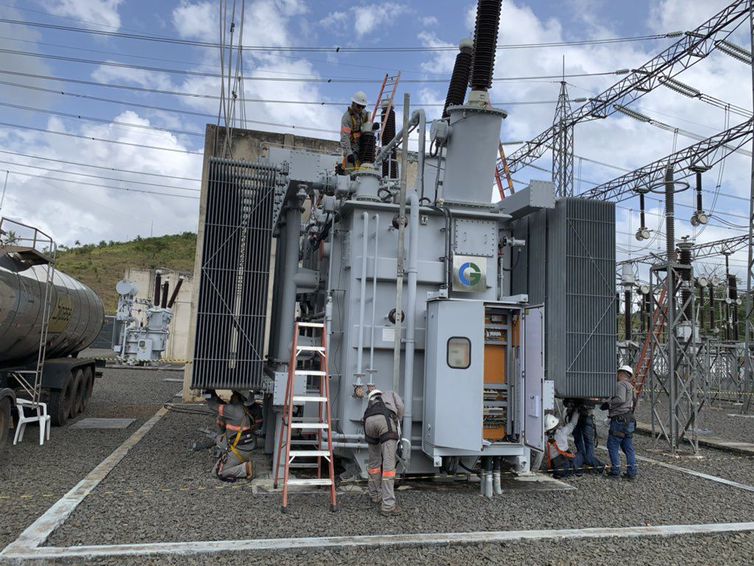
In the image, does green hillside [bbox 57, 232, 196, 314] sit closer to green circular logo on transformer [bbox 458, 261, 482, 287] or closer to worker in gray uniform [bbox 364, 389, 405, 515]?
green circular logo on transformer [bbox 458, 261, 482, 287]

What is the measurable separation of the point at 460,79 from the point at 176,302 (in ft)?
95.5

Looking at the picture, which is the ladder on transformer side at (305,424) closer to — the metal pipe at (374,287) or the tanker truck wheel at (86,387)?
the metal pipe at (374,287)

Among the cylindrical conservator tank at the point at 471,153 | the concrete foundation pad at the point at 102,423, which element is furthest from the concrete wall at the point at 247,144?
the cylindrical conservator tank at the point at 471,153

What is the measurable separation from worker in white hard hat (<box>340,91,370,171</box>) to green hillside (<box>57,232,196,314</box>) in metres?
37.3

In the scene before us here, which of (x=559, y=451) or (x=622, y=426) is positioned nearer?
(x=622, y=426)

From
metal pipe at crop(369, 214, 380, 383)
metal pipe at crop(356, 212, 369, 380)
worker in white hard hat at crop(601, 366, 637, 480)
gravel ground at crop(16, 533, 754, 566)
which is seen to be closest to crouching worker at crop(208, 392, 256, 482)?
metal pipe at crop(356, 212, 369, 380)

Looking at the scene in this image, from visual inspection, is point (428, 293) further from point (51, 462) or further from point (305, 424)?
point (51, 462)

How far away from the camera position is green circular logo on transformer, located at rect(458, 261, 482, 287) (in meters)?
8.36

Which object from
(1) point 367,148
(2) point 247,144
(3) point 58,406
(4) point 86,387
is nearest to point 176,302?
(2) point 247,144

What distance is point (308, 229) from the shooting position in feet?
35.1

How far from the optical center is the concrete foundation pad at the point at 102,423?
1183 centimetres

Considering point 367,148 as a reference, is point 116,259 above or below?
above

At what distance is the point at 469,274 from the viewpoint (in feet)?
27.5

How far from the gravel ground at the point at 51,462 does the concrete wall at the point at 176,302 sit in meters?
18.8
